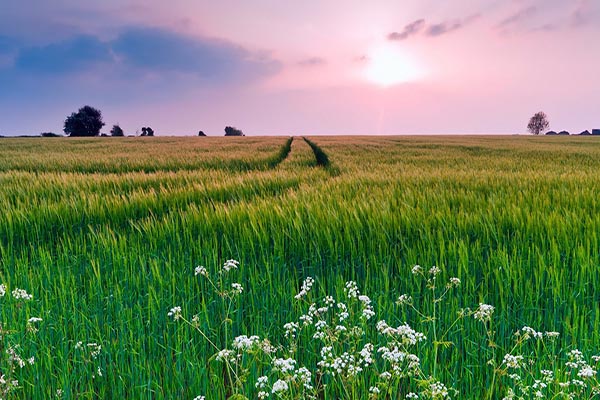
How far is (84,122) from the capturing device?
108125mm

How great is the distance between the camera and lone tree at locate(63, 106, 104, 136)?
108 m

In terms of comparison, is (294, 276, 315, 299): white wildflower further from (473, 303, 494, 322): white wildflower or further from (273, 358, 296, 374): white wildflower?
(473, 303, 494, 322): white wildflower

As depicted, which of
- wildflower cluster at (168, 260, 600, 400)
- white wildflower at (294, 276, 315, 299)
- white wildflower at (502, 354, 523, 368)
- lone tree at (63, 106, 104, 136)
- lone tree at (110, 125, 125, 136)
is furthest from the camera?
lone tree at (110, 125, 125, 136)

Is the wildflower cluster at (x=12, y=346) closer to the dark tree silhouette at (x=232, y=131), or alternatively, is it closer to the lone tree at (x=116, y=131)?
the lone tree at (x=116, y=131)

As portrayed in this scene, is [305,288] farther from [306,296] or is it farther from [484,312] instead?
[484,312]

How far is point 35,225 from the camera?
4941mm

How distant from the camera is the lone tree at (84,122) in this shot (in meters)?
108

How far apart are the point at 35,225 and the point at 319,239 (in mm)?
4040

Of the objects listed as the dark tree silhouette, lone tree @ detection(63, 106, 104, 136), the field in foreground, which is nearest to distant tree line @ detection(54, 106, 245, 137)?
lone tree @ detection(63, 106, 104, 136)

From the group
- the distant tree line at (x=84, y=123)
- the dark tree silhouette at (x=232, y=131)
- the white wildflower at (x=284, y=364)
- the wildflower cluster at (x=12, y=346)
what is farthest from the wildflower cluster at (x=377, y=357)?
the dark tree silhouette at (x=232, y=131)

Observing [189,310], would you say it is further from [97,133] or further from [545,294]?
[97,133]

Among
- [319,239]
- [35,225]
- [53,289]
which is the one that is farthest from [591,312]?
[35,225]

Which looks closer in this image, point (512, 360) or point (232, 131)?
Answer: point (512, 360)

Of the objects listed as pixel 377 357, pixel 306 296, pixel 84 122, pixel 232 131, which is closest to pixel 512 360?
pixel 377 357
